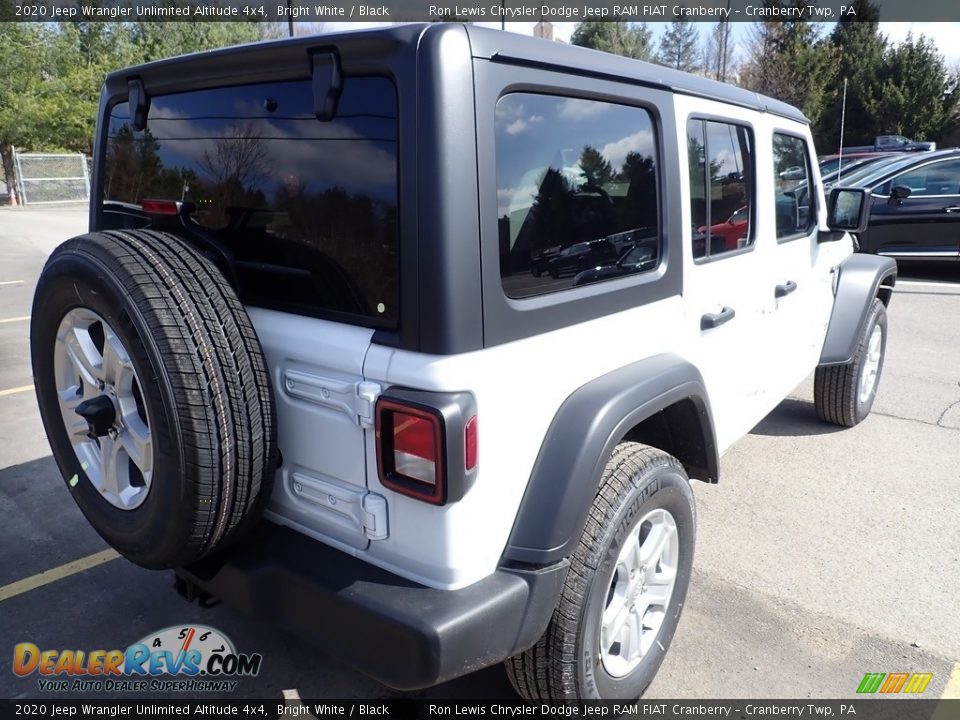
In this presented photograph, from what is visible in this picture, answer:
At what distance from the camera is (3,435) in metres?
4.93

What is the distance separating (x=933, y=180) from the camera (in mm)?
10062

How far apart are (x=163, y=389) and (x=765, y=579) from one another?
8.49 feet

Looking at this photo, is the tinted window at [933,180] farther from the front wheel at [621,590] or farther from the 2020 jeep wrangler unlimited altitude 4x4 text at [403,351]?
the front wheel at [621,590]

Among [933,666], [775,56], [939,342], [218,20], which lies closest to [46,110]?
[218,20]

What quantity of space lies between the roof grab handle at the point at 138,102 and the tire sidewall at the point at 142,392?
649mm

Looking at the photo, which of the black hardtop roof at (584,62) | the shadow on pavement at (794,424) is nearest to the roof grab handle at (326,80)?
the black hardtop roof at (584,62)

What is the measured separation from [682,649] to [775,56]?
3054cm

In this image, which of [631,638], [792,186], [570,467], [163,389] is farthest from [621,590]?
[792,186]

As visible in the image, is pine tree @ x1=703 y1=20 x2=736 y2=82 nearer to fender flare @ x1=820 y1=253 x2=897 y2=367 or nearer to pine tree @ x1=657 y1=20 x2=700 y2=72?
pine tree @ x1=657 y1=20 x2=700 y2=72

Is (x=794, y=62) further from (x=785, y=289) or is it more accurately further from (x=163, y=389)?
(x=163, y=389)

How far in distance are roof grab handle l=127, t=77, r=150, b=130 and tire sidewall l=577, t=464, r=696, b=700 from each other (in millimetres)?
2011

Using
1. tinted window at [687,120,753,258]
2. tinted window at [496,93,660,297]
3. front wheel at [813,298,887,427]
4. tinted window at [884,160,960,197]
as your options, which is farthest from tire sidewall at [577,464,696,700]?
tinted window at [884,160,960,197]

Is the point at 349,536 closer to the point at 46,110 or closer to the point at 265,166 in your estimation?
the point at 265,166

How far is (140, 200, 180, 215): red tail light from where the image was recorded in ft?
7.86
